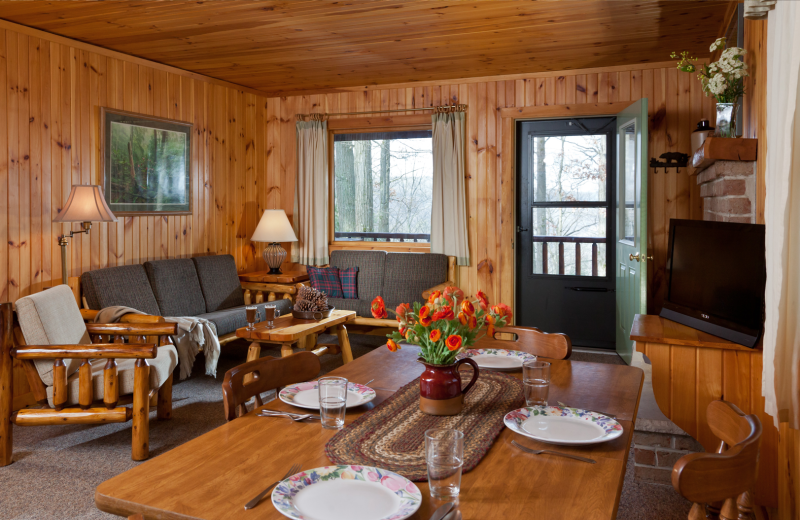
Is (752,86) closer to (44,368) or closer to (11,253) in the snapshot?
(44,368)

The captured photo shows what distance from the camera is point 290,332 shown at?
3.97 m

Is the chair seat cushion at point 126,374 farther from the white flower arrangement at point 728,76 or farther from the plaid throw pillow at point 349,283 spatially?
the white flower arrangement at point 728,76

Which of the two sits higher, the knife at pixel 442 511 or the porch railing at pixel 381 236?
the porch railing at pixel 381 236

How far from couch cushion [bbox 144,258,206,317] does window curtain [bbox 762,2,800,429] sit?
4033mm

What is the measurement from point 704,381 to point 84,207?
11.9 ft

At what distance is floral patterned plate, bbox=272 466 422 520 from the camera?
108 cm

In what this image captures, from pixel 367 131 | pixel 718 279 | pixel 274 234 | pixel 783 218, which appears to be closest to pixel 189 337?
pixel 274 234

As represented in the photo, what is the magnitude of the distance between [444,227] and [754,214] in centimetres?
321

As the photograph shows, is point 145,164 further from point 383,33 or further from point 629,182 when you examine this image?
point 629,182

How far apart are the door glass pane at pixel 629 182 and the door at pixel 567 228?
1.66 ft

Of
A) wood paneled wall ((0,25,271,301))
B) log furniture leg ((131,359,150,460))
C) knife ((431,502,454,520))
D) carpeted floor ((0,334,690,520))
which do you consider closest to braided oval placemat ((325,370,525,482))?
knife ((431,502,454,520))

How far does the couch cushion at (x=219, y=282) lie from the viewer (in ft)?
16.9

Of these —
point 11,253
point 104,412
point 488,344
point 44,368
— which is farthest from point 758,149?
point 11,253

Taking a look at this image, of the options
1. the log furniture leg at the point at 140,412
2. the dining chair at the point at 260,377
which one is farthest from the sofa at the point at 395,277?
the dining chair at the point at 260,377
